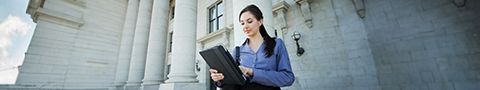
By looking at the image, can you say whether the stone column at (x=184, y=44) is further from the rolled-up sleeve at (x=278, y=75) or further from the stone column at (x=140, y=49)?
the rolled-up sleeve at (x=278, y=75)

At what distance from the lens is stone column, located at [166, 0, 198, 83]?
6.63 metres

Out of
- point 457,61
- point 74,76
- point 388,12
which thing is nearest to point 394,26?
point 388,12

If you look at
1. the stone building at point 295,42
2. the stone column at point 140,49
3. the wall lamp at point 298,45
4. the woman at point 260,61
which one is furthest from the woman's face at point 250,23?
the stone column at point 140,49

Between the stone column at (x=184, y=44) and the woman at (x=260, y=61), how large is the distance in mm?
5337

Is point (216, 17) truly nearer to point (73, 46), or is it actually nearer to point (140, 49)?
point (140, 49)

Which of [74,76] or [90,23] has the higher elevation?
[90,23]

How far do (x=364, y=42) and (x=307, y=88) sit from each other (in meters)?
2.09

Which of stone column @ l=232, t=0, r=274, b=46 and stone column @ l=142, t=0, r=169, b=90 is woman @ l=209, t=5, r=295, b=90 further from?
stone column @ l=142, t=0, r=169, b=90

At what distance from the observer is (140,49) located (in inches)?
401

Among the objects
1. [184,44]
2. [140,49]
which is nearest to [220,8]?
[140,49]

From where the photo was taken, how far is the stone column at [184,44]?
6627 mm

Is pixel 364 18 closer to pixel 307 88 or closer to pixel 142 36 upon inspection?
pixel 307 88

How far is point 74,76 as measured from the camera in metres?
10.6

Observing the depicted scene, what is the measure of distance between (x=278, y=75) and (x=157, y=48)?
8.88 metres
